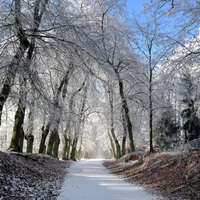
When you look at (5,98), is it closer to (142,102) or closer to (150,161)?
(150,161)

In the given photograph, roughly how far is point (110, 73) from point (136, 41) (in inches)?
484

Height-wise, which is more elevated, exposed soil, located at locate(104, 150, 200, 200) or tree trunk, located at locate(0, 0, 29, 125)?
tree trunk, located at locate(0, 0, 29, 125)

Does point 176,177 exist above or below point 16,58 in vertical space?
below

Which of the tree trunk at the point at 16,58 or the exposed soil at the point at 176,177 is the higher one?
the tree trunk at the point at 16,58

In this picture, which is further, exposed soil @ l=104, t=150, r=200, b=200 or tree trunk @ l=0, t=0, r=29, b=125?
exposed soil @ l=104, t=150, r=200, b=200

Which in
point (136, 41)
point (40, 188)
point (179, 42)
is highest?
point (136, 41)

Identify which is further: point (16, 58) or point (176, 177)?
point (176, 177)

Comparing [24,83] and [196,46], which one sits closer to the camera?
[24,83]

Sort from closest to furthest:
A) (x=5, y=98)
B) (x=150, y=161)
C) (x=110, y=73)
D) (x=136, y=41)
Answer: (x=5, y=98), (x=110, y=73), (x=150, y=161), (x=136, y=41)

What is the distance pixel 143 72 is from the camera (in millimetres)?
19453

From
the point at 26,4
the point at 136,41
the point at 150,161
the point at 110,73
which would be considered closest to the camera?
the point at 26,4

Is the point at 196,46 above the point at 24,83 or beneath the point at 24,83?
above

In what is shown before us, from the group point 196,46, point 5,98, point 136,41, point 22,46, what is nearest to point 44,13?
point 22,46

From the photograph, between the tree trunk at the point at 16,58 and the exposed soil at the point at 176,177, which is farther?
the exposed soil at the point at 176,177
